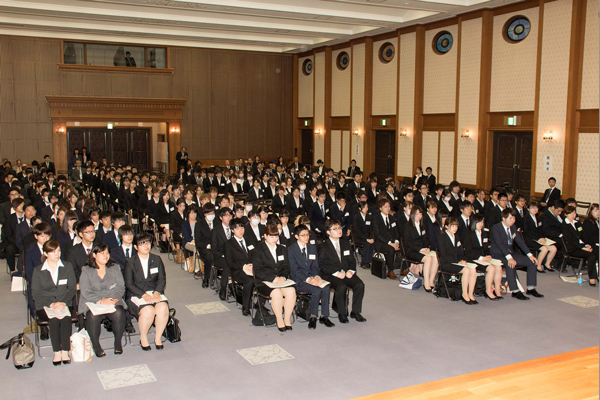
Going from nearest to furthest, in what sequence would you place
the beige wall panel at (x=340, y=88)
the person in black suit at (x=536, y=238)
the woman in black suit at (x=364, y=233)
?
the person in black suit at (x=536, y=238) < the woman in black suit at (x=364, y=233) < the beige wall panel at (x=340, y=88)

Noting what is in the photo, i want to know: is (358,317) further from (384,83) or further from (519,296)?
(384,83)

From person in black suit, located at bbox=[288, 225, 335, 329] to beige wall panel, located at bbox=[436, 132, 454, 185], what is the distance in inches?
498

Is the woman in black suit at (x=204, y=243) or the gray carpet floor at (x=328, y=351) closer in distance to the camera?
the gray carpet floor at (x=328, y=351)

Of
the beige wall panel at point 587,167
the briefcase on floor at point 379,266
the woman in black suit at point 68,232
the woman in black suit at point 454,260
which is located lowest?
the briefcase on floor at point 379,266

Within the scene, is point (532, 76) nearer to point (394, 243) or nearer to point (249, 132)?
point (394, 243)

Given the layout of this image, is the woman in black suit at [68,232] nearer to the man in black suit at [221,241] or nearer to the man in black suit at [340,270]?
the man in black suit at [221,241]

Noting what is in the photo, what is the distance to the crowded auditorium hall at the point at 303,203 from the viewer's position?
628cm

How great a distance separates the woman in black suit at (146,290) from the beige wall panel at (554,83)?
41.6ft

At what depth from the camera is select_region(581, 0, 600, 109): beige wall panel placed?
1422cm

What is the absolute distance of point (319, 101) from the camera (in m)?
26.3

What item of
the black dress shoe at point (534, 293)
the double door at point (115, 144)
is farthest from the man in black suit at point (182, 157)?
the black dress shoe at point (534, 293)

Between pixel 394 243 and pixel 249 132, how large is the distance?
60.9ft

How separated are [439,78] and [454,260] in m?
12.4

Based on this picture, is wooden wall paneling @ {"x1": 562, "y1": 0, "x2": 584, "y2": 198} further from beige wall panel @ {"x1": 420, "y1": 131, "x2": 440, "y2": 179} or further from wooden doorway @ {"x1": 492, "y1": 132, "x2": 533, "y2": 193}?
beige wall panel @ {"x1": 420, "y1": 131, "x2": 440, "y2": 179}
